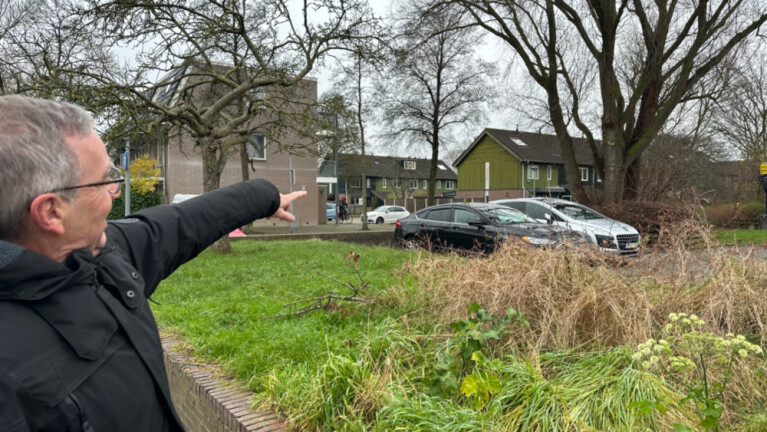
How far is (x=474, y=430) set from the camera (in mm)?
2234

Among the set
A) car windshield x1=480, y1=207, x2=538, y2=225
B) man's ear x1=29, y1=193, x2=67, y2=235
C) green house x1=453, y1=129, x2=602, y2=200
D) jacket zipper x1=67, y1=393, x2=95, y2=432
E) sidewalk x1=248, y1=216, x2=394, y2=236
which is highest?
green house x1=453, y1=129, x2=602, y2=200

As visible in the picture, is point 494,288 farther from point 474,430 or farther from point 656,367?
point 474,430

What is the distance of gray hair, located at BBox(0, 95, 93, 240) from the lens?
114 centimetres

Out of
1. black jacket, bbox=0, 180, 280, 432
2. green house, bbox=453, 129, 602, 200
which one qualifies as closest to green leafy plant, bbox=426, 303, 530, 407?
black jacket, bbox=0, 180, 280, 432

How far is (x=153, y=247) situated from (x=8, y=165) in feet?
2.25

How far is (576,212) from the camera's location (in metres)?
10.8

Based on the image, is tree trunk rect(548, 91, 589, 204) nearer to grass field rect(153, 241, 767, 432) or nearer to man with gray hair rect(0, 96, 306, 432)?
grass field rect(153, 241, 767, 432)

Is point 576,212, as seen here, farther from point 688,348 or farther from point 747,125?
point 747,125

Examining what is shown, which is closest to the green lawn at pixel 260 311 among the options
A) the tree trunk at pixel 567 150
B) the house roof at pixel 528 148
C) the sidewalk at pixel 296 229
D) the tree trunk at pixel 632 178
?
the tree trunk at pixel 567 150

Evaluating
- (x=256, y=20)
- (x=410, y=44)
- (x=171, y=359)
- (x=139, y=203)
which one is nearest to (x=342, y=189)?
(x=139, y=203)

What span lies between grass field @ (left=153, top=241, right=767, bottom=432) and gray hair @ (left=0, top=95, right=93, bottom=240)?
1.78 m

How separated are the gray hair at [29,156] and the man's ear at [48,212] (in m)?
0.02

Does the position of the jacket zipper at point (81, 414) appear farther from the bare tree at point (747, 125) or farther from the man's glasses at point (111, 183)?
the bare tree at point (747, 125)

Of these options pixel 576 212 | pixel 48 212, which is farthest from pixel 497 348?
pixel 576 212
